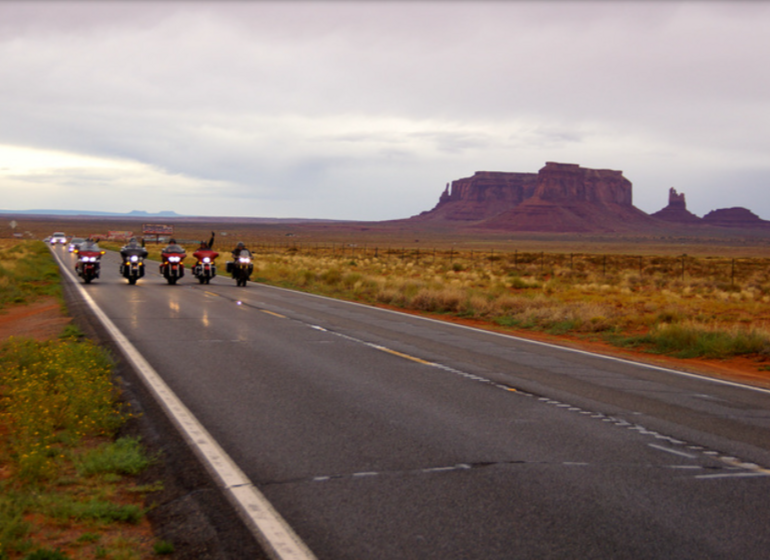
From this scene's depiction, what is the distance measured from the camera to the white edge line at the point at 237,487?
4.17 metres

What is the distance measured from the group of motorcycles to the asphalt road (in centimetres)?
1426

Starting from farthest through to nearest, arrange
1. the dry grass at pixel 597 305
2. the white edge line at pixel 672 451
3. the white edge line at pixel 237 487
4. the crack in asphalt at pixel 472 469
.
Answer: the dry grass at pixel 597 305 < the white edge line at pixel 672 451 < the crack in asphalt at pixel 472 469 < the white edge line at pixel 237 487

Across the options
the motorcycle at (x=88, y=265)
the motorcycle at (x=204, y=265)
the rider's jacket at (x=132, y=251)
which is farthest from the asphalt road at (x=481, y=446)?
the motorcycle at (x=88, y=265)

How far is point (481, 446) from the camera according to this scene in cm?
623

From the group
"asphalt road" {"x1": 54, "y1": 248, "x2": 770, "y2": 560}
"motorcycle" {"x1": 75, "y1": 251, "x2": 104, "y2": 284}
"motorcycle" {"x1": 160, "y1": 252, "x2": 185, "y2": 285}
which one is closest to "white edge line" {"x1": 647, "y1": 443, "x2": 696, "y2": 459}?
"asphalt road" {"x1": 54, "y1": 248, "x2": 770, "y2": 560}

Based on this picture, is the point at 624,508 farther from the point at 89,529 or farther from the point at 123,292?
the point at 123,292

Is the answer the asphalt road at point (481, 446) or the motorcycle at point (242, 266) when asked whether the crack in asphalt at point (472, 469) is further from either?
the motorcycle at point (242, 266)

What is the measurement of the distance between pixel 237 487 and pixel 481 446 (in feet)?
7.44

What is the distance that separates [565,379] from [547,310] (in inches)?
345

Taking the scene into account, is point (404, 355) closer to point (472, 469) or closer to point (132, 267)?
point (472, 469)

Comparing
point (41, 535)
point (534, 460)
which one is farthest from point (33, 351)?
point (534, 460)

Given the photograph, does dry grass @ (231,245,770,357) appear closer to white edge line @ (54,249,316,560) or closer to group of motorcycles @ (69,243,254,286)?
group of motorcycles @ (69,243,254,286)

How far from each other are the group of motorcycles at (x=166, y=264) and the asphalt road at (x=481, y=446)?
14.3 meters

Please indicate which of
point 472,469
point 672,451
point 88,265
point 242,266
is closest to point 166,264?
point 242,266
